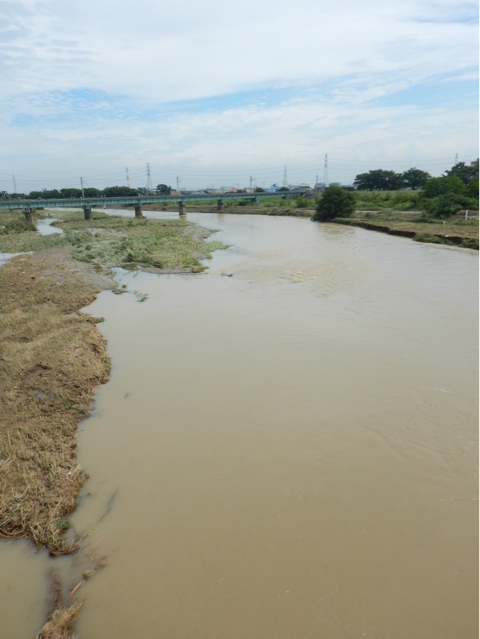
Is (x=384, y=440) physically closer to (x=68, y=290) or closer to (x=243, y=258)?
(x=68, y=290)

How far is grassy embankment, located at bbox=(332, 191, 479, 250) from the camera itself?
924 inches

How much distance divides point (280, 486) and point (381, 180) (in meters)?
76.6

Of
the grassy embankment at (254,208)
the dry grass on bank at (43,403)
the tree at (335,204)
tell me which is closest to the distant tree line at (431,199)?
the tree at (335,204)

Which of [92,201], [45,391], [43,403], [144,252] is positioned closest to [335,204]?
[144,252]

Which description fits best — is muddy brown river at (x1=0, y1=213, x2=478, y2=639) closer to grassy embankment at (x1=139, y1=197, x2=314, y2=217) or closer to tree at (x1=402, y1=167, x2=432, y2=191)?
grassy embankment at (x1=139, y1=197, x2=314, y2=217)

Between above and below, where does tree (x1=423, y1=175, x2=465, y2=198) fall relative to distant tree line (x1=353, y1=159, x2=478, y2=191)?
below

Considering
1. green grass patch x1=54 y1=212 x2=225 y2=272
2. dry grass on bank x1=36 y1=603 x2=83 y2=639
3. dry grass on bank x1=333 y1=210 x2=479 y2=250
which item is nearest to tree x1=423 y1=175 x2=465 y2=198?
dry grass on bank x1=333 y1=210 x2=479 y2=250

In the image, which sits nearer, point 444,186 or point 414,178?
point 444,186

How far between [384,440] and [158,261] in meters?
15.6

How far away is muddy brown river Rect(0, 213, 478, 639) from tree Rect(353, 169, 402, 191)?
2717 inches

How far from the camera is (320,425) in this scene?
6309mm

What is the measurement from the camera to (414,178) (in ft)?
232

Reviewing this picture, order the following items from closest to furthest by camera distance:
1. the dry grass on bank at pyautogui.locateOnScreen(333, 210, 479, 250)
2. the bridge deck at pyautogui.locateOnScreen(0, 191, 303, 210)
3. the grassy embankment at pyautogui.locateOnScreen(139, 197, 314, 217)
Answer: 1. the dry grass on bank at pyautogui.locateOnScreen(333, 210, 479, 250)
2. the bridge deck at pyautogui.locateOnScreen(0, 191, 303, 210)
3. the grassy embankment at pyautogui.locateOnScreen(139, 197, 314, 217)

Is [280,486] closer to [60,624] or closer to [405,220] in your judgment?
[60,624]
